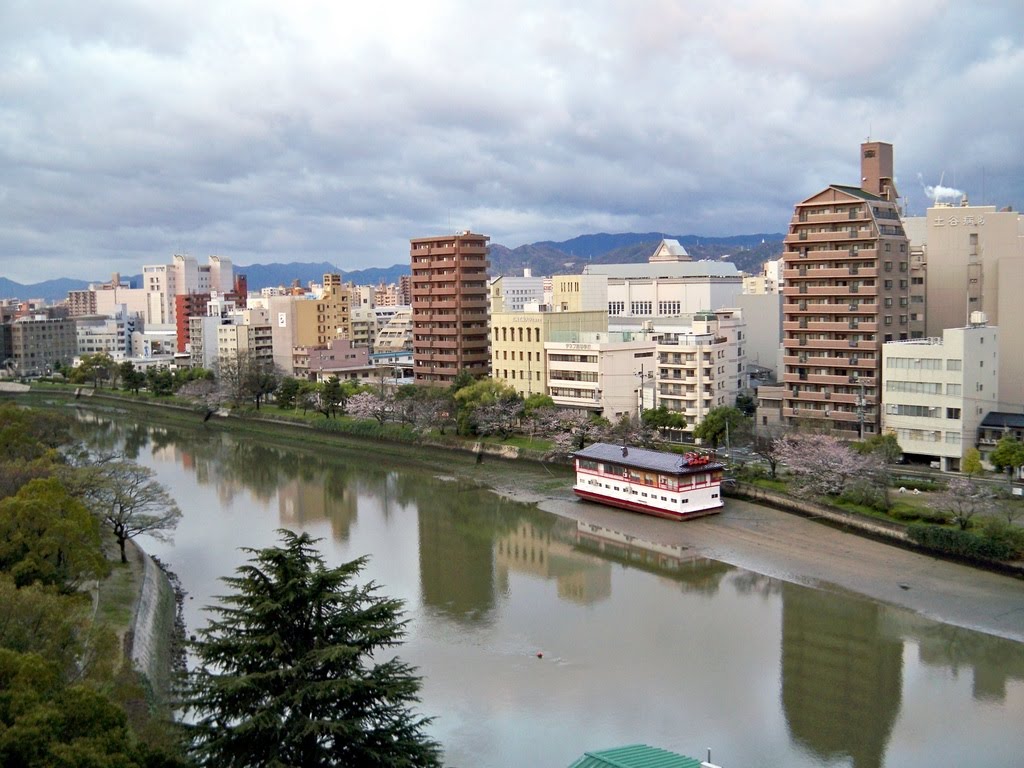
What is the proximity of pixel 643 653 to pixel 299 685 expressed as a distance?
588 centimetres

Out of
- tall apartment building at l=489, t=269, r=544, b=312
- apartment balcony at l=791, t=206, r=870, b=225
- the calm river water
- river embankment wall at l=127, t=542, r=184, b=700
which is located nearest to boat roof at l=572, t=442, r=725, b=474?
the calm river water

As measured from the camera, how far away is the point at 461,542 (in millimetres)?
16969

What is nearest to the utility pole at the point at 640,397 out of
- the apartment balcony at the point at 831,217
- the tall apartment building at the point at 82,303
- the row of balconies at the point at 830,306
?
the row of balconies at the point at 830,306

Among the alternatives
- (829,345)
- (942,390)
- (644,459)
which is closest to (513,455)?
(644,459)

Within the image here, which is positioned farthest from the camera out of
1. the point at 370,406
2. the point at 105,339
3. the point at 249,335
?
the point at 105,339

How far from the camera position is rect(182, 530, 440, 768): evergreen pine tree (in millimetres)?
6246

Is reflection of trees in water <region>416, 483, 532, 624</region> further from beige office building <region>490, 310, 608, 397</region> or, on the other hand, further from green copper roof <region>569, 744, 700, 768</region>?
green copper roof <region>569, 744, 700, 768</region>

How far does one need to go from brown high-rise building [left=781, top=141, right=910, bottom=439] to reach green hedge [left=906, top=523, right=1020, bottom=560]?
227 inches

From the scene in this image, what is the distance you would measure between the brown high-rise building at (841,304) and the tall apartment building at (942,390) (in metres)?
1.04

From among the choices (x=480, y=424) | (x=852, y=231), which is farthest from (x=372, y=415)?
(x=852, y=231)

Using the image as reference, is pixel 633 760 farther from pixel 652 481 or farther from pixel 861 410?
pixel 861 410

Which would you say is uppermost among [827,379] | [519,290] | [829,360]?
[519,290]

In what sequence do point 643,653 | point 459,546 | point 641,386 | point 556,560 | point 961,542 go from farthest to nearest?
point 641,386 → point 459,546 → point 556,560 → point 961,542 → point 643,653

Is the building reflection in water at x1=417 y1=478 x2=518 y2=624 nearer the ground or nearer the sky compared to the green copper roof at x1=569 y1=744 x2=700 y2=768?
nearer the ground
